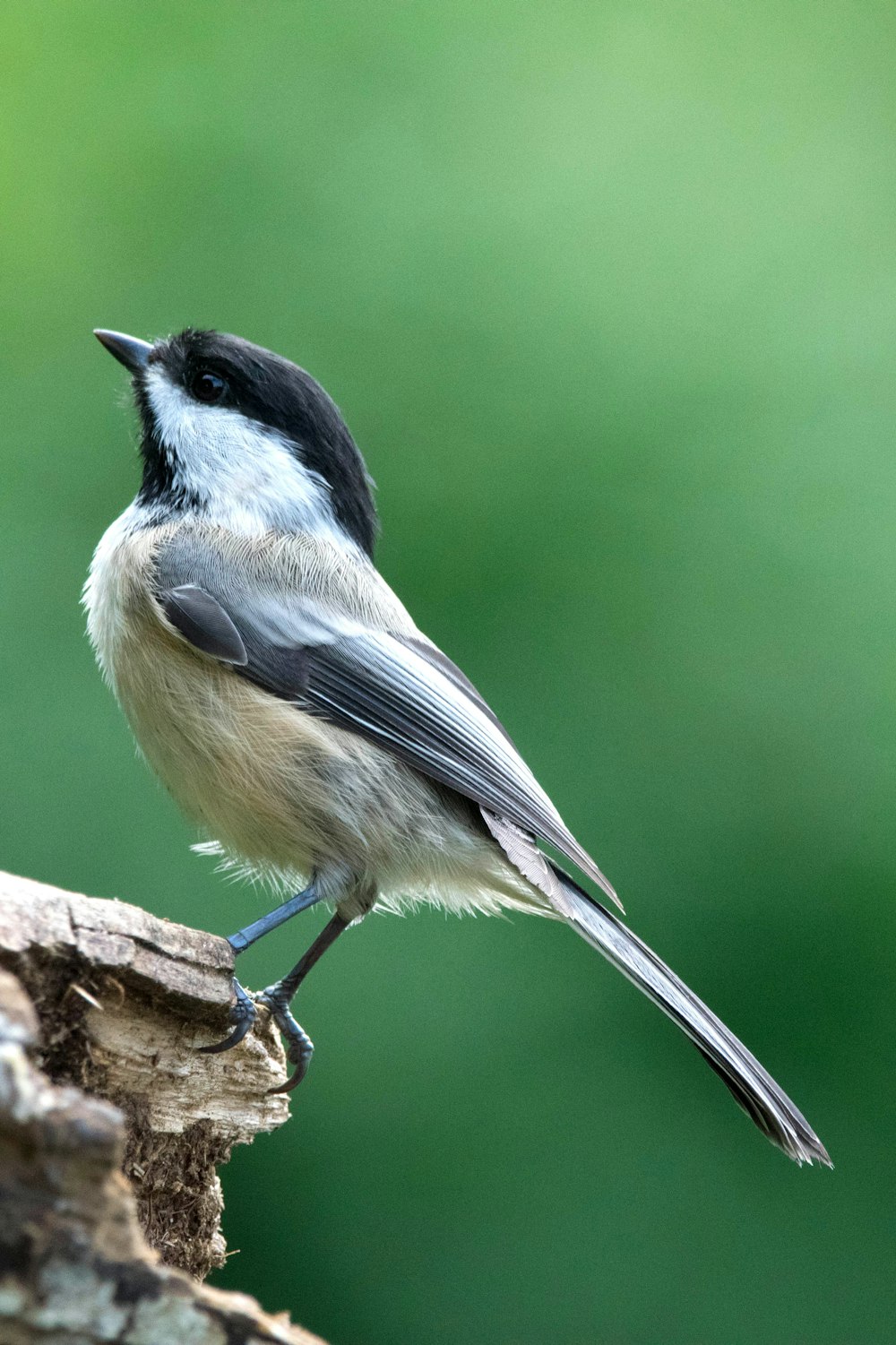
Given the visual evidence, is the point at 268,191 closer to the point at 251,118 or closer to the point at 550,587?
the point at 251,118

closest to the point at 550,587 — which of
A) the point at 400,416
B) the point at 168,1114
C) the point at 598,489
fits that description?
the point at 598,489

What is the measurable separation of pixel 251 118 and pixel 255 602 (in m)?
1.97

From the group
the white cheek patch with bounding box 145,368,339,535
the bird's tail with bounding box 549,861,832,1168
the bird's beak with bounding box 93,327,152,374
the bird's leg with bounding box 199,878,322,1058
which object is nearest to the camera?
the bird's leg with bounding box 199,878,322,1058

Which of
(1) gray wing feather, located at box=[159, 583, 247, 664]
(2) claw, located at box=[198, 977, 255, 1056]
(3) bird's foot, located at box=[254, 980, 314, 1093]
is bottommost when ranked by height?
(3) bird's foot, located at box=[254, 980, 314, 1093]

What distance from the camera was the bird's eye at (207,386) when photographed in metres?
2.56

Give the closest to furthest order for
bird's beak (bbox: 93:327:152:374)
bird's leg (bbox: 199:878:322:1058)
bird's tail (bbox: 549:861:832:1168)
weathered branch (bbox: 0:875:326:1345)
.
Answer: weathered branch (bbox: 0:875:326:1345), bird's leg (bbox: 199:878:322:1058), bird's tail (bbox: 549:861:832:1168), bird's beak (bbox: 93:327:152:374)

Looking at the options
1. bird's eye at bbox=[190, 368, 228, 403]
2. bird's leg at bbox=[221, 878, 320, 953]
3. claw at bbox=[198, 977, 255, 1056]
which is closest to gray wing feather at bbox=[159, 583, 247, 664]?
bird's leg at bbox=[221, 878, 320, 953]

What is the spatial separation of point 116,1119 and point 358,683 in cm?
137

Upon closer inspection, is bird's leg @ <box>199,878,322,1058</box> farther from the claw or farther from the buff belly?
the buff belly

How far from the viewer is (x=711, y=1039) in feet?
6.42

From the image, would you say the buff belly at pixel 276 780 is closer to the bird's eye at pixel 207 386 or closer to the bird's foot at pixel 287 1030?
the bird's foot at pixel 287 1030

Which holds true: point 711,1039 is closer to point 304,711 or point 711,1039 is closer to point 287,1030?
point 287,1030

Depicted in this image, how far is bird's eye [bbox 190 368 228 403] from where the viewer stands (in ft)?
8.39

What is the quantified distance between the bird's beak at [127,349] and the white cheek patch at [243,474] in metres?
0.18
